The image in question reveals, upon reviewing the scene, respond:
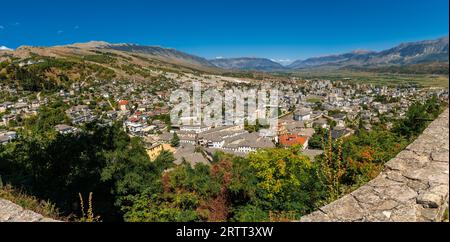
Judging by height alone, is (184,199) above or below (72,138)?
below

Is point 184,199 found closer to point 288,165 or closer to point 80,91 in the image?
point 288,165

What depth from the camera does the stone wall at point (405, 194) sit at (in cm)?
365

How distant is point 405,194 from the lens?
3.98 m

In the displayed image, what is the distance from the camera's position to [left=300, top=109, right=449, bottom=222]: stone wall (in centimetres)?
365

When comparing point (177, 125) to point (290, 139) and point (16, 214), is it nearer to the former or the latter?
point (290, 139)

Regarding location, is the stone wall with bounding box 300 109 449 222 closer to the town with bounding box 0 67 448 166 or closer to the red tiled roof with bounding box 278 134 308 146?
the town with bounding box 0 67 448 166

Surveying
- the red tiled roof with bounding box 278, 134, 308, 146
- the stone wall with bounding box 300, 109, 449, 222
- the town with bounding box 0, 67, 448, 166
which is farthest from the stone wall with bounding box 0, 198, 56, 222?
the red tiled roof with bounding box 278, 134, 308, 146

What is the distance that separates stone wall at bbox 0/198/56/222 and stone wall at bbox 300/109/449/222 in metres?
3.74

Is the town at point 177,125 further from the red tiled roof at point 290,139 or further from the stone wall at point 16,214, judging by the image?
the stone wall at point 16,214

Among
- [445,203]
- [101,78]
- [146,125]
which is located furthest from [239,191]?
[101,78]

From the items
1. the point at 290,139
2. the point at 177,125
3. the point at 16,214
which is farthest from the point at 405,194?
the point at 177,125

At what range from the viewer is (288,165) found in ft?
38.9
